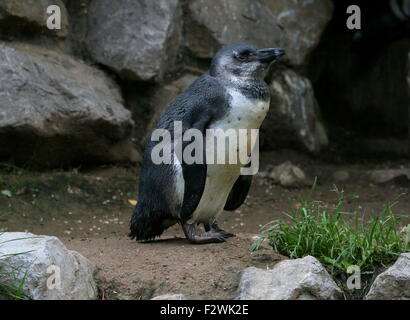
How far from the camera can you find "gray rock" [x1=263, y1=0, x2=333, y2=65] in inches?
293

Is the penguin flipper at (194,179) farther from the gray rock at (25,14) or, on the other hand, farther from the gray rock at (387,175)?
the gray rock at (387,175)

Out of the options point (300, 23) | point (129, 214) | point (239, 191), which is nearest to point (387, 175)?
point (300, 23)

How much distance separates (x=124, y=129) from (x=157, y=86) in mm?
632

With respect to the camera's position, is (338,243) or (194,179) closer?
(338,243)

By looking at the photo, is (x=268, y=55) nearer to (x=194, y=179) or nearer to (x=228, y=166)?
(x=228, y=166)

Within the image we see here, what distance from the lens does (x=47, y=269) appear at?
350cm

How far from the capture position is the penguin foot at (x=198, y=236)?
4305mm

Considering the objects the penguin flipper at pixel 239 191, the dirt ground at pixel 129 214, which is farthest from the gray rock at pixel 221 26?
the penguin flipper at pixel 239 191

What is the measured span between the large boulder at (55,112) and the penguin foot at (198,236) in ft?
7.27

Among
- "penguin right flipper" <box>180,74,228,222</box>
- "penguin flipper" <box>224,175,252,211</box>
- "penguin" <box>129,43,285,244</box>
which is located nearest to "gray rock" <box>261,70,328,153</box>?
"penguin flipper" <box>224,175,252,211</box>

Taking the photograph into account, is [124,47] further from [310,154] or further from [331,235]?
Answer: [331,235]

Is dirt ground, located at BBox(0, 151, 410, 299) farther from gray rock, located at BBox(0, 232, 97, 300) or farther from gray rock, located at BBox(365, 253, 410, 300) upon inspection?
gray rock, located at BBox(365, 253, 410, 300)

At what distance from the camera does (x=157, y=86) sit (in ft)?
22.8

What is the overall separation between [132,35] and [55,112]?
111 cm
